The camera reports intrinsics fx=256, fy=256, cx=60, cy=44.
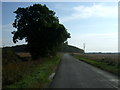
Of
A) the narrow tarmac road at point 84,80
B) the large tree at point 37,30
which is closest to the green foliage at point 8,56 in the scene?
the narrow tarmac road at point 84,80

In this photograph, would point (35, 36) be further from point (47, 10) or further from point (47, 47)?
point (47, 10)

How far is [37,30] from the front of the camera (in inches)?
1909

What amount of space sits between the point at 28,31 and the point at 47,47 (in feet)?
16.1

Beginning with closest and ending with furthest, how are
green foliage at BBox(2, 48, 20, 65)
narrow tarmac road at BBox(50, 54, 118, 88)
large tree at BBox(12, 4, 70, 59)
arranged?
narrow tarmac road at BBox(50, 54, 118, 88) < green foliage at BBox(2, 48, 20, 65) < large tree at BBox(12, 4, 70, 59)

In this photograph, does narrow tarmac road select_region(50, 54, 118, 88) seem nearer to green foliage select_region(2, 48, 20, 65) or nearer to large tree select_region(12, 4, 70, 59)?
green foliage select_region(2, 48, 20, 65)

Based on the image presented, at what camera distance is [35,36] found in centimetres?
4912

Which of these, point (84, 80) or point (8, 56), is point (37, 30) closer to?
point (8, 56)

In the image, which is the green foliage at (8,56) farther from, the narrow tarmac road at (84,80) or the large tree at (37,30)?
the large tree at (37,30)

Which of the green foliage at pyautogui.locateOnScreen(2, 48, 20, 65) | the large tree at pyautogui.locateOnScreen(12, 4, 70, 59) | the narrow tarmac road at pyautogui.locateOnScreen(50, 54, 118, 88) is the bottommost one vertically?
the narrow tarmac road at pyautogui.locateOnScreen(50, 54, 118, 88)

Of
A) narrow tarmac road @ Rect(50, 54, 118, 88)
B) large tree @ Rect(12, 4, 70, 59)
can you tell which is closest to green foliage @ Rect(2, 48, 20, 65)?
narrow tarmac road @ Rect(50, 54, 118, 88)

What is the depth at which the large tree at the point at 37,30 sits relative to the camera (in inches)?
1934

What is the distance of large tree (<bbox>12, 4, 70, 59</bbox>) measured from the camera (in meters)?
49.1

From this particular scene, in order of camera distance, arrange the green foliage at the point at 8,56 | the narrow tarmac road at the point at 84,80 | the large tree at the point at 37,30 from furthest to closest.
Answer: the large tree at the point at 37,30
the green foliage at the point at 8,56
the narrow tarmac road at the point at 84,80

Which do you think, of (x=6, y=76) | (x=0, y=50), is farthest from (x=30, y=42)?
(x=6, y=76)
